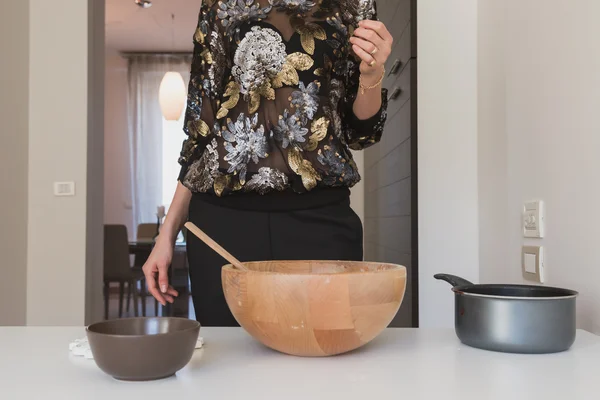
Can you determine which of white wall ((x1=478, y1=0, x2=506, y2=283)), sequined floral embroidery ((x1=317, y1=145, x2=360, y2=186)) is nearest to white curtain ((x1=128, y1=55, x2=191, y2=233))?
white wall ((x1=478, y1=0, x2=506, y2=283))

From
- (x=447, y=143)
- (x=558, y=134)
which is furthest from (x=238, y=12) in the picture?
(x=447, y=143)

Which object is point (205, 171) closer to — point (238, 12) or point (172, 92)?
point (238, 12)

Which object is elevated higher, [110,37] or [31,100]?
[110,37]

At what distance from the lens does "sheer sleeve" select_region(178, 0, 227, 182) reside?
108 centimetres

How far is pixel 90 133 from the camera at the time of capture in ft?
8.76

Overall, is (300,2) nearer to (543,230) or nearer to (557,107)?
(557,107)

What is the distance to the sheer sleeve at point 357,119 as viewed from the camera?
1105mm

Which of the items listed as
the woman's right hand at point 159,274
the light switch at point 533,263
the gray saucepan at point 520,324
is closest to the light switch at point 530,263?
the light switch at point 533,263

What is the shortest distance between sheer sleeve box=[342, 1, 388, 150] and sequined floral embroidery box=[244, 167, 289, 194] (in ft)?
0.68

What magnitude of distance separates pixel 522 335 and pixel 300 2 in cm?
67

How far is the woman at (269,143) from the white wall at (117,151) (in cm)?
589

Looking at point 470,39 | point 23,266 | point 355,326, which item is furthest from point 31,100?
point 355,326

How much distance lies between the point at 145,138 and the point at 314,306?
6.40 metres

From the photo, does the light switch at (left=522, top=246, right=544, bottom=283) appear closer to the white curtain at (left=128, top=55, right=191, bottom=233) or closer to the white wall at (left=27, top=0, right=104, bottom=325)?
the white wall at (left=27, top=0, right=104, bottom=325)
